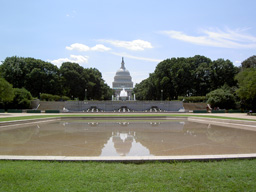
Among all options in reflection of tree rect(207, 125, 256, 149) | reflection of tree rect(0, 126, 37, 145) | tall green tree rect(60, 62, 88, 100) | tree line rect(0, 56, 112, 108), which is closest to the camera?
reflection of tree rect(207, 125, 256, 149)

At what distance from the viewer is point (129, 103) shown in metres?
49.8

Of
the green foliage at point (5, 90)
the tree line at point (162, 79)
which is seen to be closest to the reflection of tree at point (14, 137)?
the green foliage at point (5, 90)

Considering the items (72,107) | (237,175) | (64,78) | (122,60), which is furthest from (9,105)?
(122,60)

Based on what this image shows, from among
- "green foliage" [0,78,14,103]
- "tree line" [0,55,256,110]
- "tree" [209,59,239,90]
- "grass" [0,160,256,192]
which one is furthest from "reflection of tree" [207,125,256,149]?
"tree" [209,59,239,90]

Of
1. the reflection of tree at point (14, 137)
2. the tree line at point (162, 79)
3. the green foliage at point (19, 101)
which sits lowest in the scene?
the reflection of tree at point (14, 137)

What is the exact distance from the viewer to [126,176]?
16.2 feet

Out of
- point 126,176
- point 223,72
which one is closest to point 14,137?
point 126,176

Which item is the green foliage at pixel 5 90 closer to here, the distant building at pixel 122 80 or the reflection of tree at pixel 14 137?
the reflection of tree at pixel 14 137

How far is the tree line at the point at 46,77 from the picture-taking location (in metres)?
51.8

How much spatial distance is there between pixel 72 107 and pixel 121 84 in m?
70.2

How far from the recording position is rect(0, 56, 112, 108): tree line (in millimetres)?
51812

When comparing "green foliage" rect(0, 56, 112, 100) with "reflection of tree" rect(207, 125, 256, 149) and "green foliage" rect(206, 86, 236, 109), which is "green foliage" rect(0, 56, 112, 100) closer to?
"green foliage" rect(206, 86, 236, 109)

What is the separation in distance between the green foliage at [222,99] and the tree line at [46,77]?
30771mm

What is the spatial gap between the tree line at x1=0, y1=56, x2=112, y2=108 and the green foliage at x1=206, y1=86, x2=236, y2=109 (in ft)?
101
